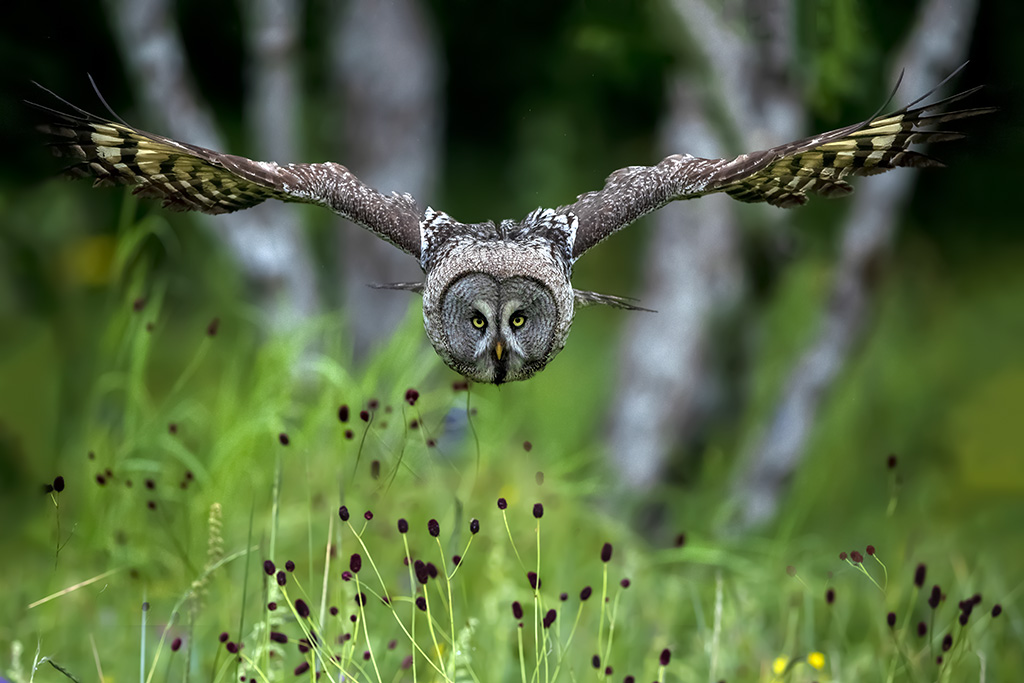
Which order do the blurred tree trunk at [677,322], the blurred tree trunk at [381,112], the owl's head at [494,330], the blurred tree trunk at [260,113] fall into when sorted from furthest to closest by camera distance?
the blurred tree trunk at [381,112] → the blurred tree trunk at [677,322] → the blurred tree trunk at [260,113] → the owl's head at [494,330]

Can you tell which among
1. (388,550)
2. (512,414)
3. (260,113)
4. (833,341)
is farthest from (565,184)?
(388,550)

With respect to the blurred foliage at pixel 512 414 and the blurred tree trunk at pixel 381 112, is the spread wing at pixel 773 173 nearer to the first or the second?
the blurred foliage at pixel 512 414

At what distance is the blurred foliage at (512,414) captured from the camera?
3537 mm

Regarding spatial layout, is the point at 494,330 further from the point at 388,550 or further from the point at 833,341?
the point at 833,341

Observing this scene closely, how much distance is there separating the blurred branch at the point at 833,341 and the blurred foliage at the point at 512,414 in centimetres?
18

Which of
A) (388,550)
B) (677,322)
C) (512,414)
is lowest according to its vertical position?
(388,550)

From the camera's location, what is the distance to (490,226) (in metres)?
2.62

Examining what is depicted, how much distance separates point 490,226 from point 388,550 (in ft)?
5.89

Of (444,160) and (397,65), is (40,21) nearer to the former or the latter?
(397,65)

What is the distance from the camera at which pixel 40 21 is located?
16.5 feet

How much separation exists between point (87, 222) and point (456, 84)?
12.9 feet

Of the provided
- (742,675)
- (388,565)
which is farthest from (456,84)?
(742,675)

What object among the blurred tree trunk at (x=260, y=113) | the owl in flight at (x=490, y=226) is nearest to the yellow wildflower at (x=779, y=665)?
the owl in flight at (x=490, y=226)

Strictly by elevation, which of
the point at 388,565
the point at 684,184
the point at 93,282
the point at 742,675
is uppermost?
the point at 93,282
